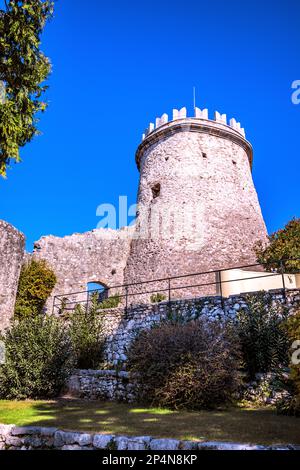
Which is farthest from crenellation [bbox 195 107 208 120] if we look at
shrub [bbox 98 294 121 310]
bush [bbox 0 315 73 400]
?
bush [bbox 0 315 73 400]

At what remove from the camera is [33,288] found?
14734mm

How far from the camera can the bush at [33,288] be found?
1382 cm

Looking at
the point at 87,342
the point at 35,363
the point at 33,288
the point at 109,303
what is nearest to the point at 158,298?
the point at 109,303

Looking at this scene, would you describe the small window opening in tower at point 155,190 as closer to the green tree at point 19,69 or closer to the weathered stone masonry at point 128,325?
the weathered stone masonry at point 128,325

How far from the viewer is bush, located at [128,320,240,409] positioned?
6.60 m

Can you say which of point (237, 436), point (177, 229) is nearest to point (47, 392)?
point (237, 436)

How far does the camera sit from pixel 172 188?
54.2 ft

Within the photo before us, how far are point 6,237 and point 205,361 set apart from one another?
9192 mm

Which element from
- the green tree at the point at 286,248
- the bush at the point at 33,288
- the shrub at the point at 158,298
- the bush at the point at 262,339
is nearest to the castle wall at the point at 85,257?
the bush at the point at 33,288

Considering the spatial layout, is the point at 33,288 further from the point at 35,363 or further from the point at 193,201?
the point at 193,201

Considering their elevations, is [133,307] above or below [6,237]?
below

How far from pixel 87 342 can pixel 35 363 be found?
1.87 meters

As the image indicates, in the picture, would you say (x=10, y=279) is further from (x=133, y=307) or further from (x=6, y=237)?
(x=133, y=307)

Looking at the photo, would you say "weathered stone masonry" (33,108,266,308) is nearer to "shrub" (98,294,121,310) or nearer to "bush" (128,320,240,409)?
"shrub" (98,294,121,310)
